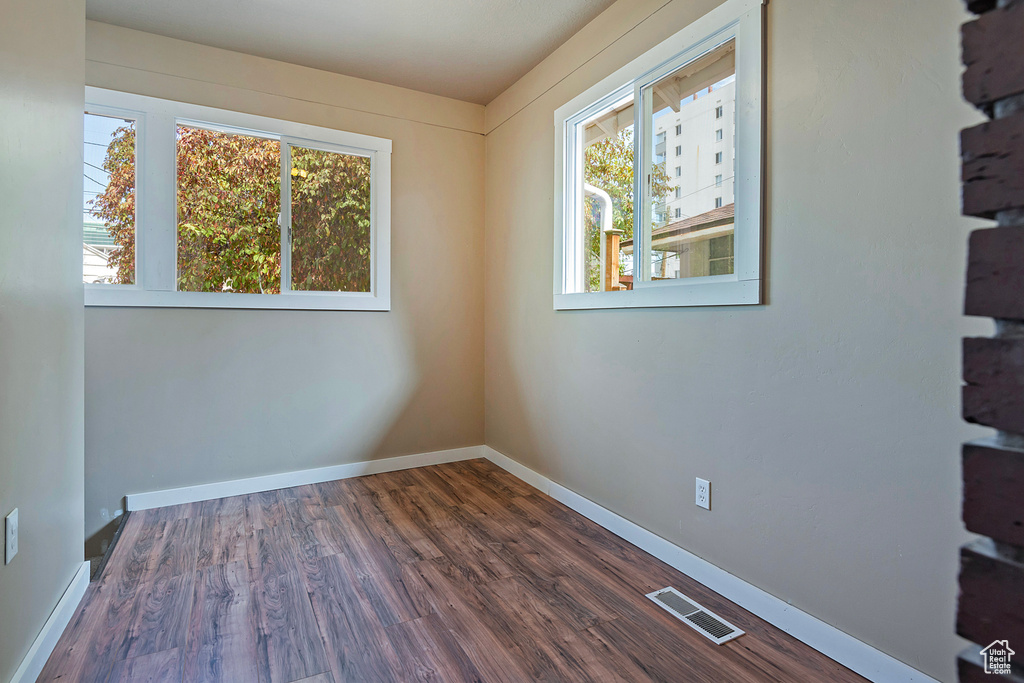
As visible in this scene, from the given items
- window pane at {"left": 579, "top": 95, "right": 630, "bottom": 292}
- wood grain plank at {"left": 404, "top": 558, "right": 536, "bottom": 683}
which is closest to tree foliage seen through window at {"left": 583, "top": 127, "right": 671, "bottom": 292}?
window pane at {"left": 579, "top": 95, "right": 630, "bottom": 292}

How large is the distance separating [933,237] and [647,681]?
1.48 meters

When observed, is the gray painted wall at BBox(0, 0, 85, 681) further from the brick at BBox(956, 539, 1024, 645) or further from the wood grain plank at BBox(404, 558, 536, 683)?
the brick at BBox(956, 539, 1024, 645)

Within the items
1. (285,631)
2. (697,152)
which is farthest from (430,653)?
(697,152)

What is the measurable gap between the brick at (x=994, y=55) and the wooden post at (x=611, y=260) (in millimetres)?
2331

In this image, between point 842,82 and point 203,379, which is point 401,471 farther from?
point 842,82

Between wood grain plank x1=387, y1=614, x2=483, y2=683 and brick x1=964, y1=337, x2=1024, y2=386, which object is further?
wood grain plank x1=387, y1=614, x2=483, y2=683

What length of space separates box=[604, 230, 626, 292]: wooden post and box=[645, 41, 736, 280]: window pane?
13.5 inches

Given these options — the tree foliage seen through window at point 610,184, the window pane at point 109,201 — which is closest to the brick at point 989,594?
the tree foliage seen through window at point 610,184

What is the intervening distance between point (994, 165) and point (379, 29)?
313cm

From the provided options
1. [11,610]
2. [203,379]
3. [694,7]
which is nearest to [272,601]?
[11,610]

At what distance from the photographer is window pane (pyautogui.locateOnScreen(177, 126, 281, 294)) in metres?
3.08

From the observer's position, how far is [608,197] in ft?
9.43

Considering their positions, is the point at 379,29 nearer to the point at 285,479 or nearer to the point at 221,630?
the point at 285,479

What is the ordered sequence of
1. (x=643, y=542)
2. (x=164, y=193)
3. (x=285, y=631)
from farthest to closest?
(x=164, y=193) < (x=643, y=542) < (x=285, y=631)
